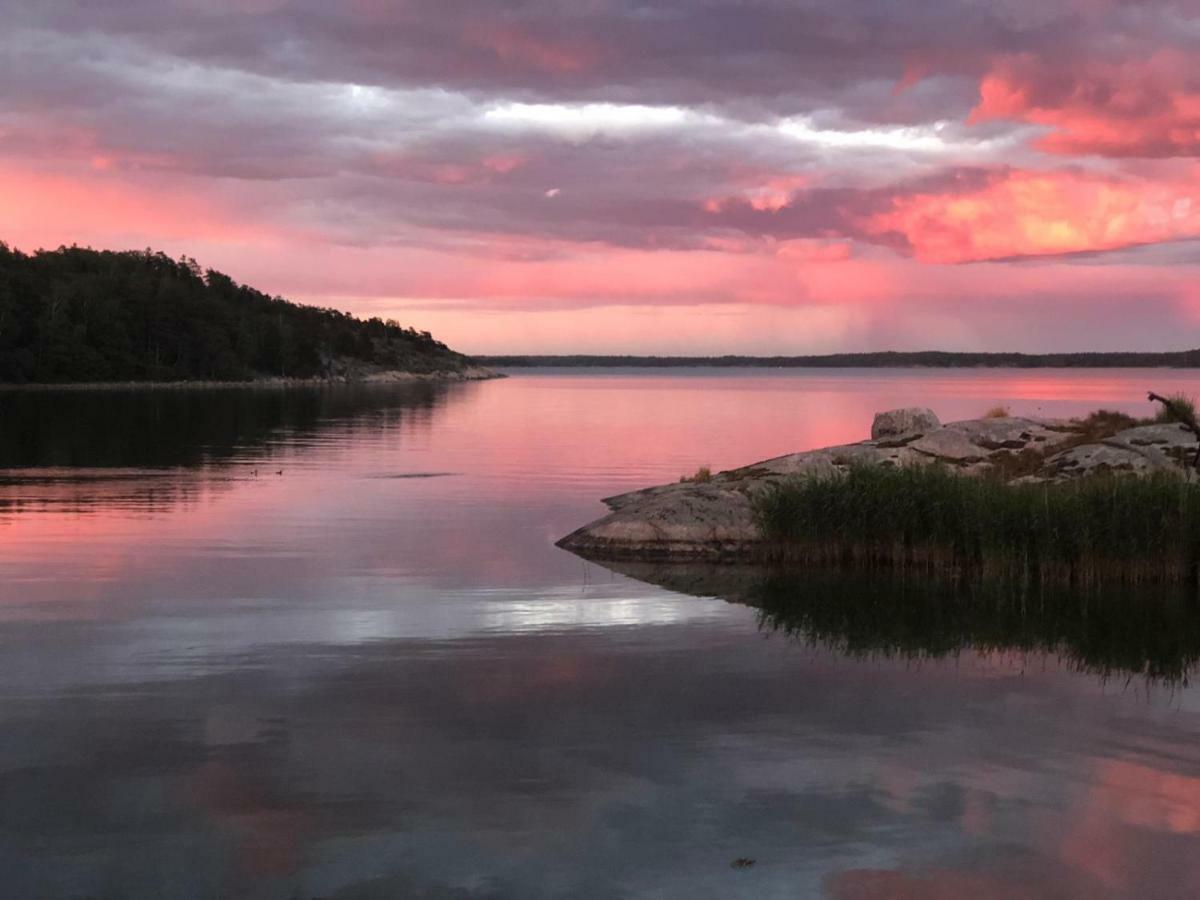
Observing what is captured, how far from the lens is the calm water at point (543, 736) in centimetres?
861

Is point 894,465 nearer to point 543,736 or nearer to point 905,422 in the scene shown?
point 905,422

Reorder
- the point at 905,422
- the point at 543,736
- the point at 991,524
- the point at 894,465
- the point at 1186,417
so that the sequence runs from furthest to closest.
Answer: the point at 905,422 < the point at 894,465 < the point at 1186,417 < the point at 991,524 < the point at 543,736

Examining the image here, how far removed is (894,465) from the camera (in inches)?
1065

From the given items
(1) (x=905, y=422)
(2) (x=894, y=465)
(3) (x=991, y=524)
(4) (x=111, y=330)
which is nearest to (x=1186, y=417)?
(3) (x=991, y=524)

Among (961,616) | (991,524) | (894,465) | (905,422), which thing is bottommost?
(961,616)

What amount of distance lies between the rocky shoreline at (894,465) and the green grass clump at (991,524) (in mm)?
891

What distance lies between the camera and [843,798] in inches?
392

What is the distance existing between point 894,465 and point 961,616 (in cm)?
931

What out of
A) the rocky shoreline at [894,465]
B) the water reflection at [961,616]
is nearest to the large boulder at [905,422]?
the rocky shoreline at [894,465]

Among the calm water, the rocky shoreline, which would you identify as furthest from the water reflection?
the rocky shoreline

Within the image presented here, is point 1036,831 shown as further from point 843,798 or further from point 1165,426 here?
point 1165,426

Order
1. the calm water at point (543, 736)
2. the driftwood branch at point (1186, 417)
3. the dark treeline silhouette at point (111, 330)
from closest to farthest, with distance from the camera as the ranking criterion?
the calm water at point (543, 736) → the driftwood branch at point (1186, 417) → the dark treeline silhouette at point (111, 330)

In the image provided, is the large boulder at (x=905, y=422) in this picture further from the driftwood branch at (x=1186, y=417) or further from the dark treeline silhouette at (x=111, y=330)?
the dark treeline silhouette at (x=111, y=330)

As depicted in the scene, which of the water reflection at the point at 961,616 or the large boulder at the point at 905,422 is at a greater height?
the large boulder at the point at 905,422
